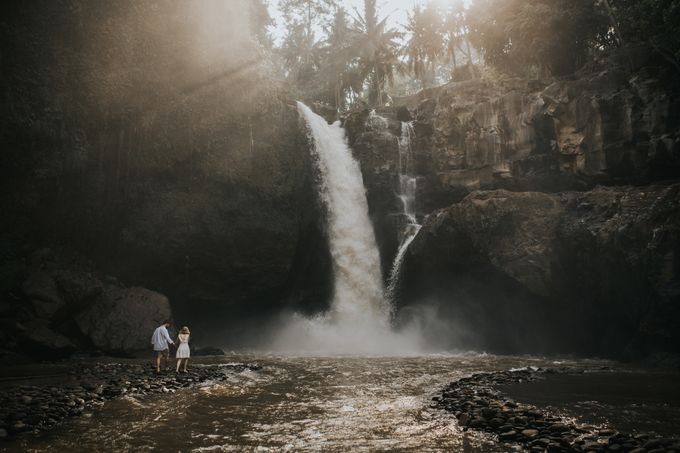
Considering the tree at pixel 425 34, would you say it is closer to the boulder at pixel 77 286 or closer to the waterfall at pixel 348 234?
the waterfall at pixel 348 234

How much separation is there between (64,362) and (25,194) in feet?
25.0

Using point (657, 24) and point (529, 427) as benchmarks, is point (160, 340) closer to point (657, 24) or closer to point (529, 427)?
point (529, 427)

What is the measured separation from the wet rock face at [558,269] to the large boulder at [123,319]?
42.1 ft

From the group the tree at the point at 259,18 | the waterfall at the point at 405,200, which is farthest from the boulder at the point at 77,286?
the tree at the point at 259,18

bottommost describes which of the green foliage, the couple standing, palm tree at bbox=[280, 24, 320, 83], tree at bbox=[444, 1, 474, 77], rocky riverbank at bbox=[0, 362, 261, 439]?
rocky riverbank at bbox=[0, 362, 261, 439]

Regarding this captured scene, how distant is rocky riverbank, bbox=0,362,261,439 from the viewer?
8.09m

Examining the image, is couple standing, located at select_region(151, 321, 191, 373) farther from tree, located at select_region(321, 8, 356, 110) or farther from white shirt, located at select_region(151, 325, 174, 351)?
tree, located at select_region(321, 8, 356, 110)

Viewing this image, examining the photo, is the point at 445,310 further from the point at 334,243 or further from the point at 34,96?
the point at 34,96

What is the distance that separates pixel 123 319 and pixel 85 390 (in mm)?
10463

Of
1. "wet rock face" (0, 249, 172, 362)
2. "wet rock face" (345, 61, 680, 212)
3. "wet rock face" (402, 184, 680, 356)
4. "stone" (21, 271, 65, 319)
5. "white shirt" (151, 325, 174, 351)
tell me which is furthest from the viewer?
"wet rock face" (345, 61, 680, 212)

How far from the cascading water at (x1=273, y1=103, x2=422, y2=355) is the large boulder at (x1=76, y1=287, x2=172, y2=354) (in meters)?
→ 7.78

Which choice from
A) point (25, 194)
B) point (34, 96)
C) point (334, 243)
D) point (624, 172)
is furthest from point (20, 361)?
point (624, 172)

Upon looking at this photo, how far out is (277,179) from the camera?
26422mm

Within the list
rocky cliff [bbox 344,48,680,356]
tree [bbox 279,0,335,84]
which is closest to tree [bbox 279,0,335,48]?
tree [bbox 279,0,335,84]
